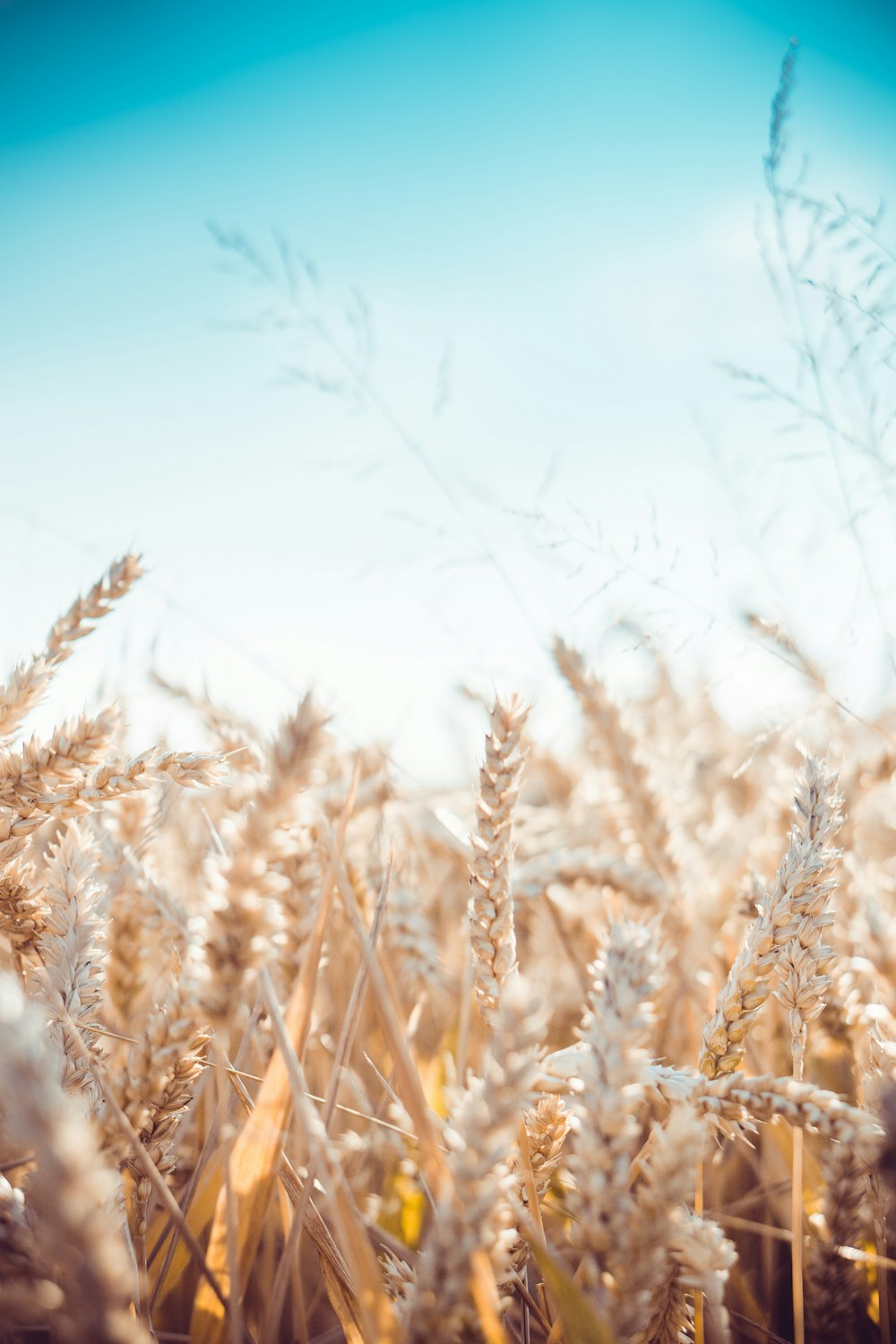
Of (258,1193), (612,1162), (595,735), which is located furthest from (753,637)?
(258,1193)

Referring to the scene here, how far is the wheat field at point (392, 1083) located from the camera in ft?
1.55

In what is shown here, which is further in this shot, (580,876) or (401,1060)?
(580,876)

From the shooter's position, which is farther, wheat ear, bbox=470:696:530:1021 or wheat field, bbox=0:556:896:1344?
wheat ear, bbox=470:696:530:1021

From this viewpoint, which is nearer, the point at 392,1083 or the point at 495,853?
the point at 495,853

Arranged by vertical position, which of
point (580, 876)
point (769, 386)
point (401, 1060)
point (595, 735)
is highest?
point (769, 386)

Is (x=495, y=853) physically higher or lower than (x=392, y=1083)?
higher

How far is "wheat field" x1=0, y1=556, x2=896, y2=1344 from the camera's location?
47 centimetres

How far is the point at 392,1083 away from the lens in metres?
1.21

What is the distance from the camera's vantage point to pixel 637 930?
53 centimetres

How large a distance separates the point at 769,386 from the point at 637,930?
109 cm

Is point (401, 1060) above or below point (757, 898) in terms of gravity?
below

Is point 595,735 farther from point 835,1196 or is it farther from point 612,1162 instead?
point 612,1162

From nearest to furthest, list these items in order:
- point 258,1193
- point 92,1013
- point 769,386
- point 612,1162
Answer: point 612,1162
point 258,1193
point 92,1013
point 769,386

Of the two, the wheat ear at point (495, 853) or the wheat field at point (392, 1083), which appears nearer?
the wheat field at point (392, 1083)
